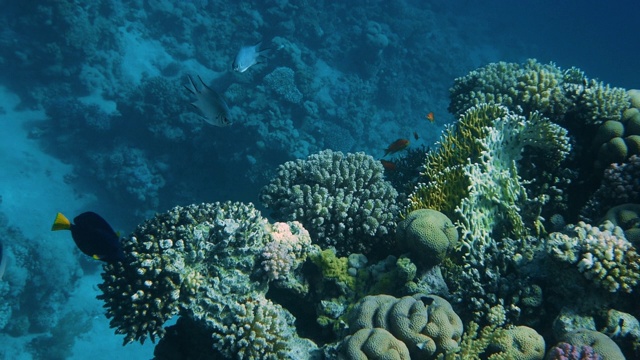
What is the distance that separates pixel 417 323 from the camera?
9.80 ft

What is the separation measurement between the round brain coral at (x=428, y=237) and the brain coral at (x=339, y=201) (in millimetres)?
709

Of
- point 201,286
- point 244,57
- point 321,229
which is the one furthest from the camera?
point 244,57

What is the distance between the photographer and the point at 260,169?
1341 centimetres

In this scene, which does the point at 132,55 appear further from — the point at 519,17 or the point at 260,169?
the point at 519,17

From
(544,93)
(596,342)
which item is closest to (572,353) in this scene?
(596,342)

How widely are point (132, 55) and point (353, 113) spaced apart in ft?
40.0

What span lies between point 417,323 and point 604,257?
6.17 ft

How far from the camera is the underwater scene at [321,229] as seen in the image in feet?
10.8

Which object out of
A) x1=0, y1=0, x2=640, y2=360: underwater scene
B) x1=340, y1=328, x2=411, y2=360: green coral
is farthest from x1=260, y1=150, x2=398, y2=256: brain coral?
x1=340, y1=328, x2=411, y2=360: green coral

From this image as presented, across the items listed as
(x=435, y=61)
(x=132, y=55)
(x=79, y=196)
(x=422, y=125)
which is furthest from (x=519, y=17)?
(x=79, y=196)

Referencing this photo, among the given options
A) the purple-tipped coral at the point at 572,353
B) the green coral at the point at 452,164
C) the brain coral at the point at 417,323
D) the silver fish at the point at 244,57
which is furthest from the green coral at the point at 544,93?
the brain coral at the point at 417,323

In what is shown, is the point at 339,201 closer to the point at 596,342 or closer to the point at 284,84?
the point at 596,342

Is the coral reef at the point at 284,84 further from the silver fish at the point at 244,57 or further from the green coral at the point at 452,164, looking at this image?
the green coral at the point at 452,164

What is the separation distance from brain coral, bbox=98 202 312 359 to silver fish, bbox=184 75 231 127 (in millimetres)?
1459
